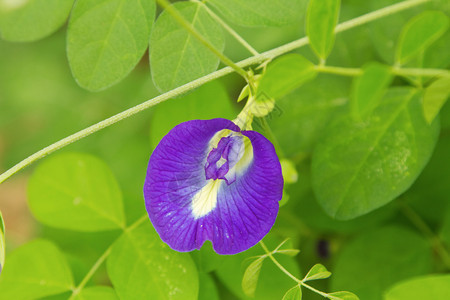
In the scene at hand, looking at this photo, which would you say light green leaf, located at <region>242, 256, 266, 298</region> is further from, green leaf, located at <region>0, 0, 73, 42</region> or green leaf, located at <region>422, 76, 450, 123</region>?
green leaf, located at <region>0, 0, 73, 42</region>

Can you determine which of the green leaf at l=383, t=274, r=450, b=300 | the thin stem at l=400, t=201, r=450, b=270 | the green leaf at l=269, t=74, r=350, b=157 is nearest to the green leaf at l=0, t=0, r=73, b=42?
the green leaf at l=269, t=74, r=350, b=157

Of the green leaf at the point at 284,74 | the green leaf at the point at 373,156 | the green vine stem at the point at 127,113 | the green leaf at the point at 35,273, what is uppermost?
the green leaf at the point at 284,74

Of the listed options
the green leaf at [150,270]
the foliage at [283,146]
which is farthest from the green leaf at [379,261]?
the green leaf at [150,270]

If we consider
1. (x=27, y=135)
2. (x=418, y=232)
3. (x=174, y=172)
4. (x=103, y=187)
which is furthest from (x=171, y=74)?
(x=27, y=135)

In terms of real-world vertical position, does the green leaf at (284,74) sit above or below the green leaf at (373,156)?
above

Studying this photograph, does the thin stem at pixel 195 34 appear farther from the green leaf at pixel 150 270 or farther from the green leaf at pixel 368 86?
the green leaf at pixel 150 270

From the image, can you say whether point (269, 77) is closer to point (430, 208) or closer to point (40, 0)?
point (40, 0)

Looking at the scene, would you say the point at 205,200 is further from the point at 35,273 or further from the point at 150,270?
the point at 35,273
